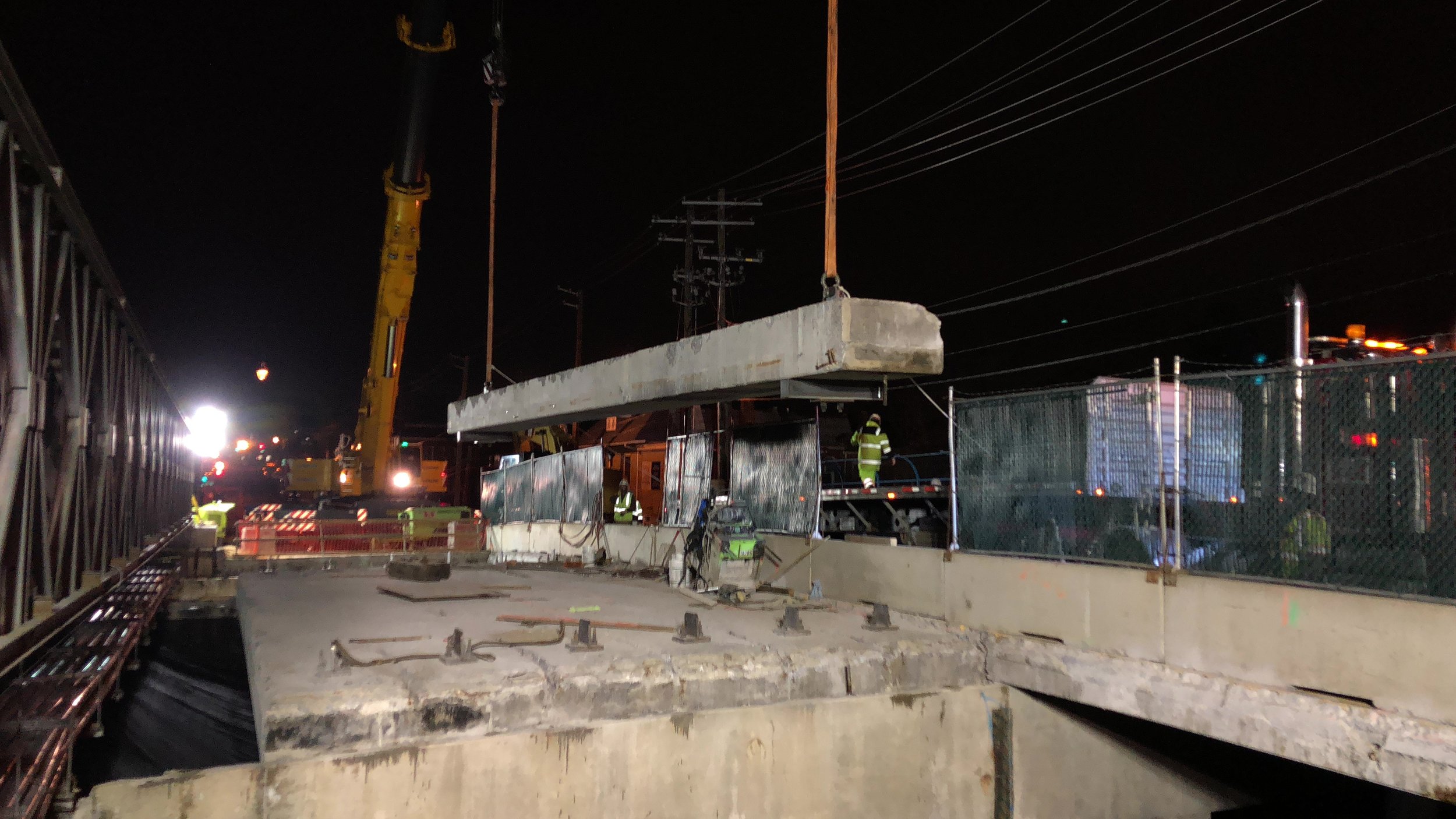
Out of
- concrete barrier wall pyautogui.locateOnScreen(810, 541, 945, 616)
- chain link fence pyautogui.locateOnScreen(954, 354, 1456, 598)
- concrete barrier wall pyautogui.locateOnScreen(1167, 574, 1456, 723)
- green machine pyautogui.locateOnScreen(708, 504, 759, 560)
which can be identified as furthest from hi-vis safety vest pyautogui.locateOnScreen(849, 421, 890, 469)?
concrete barrier wall pyautogui.locateOnScreen(1167, 574, 1456, 723)

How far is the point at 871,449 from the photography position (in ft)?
48.4

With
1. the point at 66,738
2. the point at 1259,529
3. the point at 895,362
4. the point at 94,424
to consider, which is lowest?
the point at 66,738

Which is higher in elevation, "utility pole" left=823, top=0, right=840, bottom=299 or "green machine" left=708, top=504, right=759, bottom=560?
"utility pole" left=823, top=0, right=840, bottom=299

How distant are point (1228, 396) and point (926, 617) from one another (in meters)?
3.50

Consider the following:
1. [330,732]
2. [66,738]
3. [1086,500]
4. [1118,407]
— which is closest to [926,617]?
[1086,500]

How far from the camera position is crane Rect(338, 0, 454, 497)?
1914cm

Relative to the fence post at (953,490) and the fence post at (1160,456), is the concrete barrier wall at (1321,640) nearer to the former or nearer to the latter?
the fence post at (1160,456)

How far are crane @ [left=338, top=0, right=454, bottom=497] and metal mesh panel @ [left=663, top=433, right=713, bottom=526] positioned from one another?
31.3ft

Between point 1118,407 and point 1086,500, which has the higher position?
point 1118,407

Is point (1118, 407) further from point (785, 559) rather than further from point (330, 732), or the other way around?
point (330, 732)

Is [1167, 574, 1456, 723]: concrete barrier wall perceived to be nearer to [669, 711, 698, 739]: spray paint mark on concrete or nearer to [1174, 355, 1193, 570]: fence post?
[1174, 355, 1193, 570]: fence post

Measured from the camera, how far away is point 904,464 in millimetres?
31312

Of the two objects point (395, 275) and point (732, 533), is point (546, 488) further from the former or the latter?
point (732, 533)

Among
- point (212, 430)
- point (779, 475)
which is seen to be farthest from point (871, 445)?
point (212, 430)
